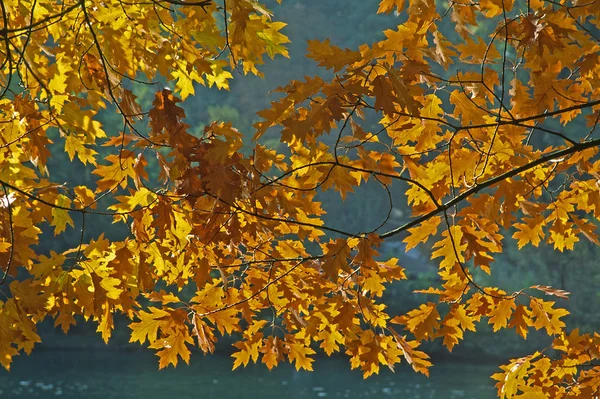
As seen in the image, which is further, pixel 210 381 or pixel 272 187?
pixel 210 381

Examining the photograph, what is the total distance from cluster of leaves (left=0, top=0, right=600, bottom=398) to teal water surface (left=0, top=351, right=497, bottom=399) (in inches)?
375

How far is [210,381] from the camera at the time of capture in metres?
12.5

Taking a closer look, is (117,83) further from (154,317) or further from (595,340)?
(595,340)

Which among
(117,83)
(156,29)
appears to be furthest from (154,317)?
(156,29)

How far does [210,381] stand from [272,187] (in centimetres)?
1098

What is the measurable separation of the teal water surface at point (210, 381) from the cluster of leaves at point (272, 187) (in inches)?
375

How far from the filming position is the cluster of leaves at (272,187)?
69.9 inches

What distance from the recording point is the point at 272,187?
2.02m

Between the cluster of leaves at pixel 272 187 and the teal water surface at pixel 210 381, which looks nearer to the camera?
the cluster of leaves at pixel 272 187

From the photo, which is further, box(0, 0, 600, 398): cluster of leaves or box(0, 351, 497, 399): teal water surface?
box(0, 351, 497, 399): teal water surface

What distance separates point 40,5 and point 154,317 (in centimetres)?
104

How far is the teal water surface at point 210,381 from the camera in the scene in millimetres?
11562

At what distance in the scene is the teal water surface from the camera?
11.6m

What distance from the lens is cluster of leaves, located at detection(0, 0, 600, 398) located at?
69.9 inches
